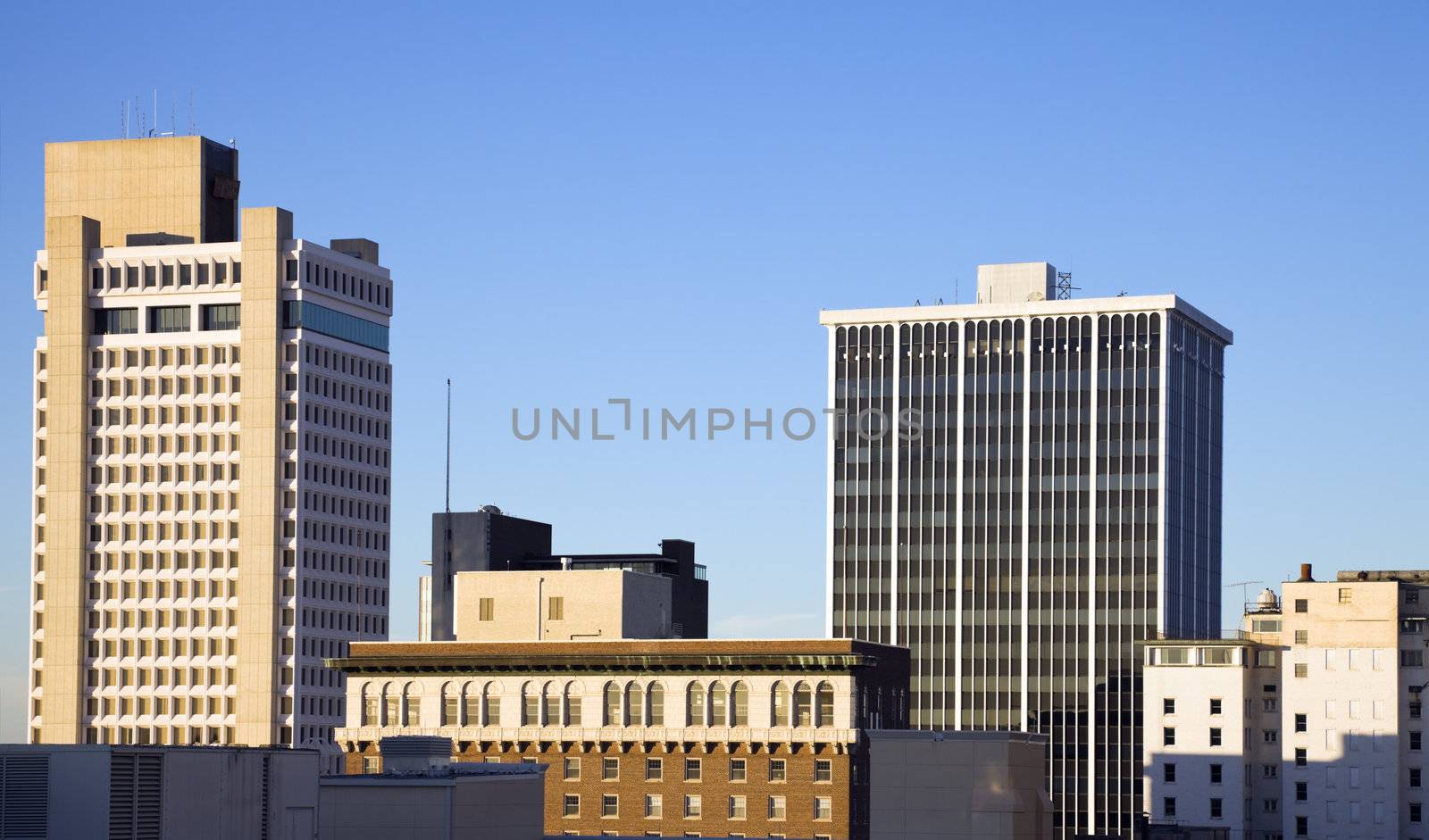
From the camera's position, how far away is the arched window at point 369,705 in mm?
167750

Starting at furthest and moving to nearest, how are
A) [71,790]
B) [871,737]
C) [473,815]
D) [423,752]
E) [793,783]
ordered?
1. [793,783]
2. [871,737]
3. [423,752]
4. [473,815]
5. [71,790]

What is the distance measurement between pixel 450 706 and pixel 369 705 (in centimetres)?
624

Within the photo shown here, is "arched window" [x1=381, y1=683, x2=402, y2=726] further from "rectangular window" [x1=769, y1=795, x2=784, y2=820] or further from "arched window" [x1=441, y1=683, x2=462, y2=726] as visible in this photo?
"rectangular window" [x1=769, y1=795, x2=784, y2=820]

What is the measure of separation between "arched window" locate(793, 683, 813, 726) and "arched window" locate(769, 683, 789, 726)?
70 cm

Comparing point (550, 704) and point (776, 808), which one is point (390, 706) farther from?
point (776, 808)

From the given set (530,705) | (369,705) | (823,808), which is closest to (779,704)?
(823,808)

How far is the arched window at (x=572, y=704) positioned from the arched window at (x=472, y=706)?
694 centimetres

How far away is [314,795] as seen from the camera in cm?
8769

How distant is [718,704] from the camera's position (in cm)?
16138

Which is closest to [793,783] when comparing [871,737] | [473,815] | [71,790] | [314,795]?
[871,737]

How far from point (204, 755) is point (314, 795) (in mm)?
7881

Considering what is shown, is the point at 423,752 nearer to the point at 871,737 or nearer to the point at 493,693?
the point at 871,737

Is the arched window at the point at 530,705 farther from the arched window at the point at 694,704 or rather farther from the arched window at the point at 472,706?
the arched window at the point at 694,704

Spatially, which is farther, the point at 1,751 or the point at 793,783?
the point at 793,783
